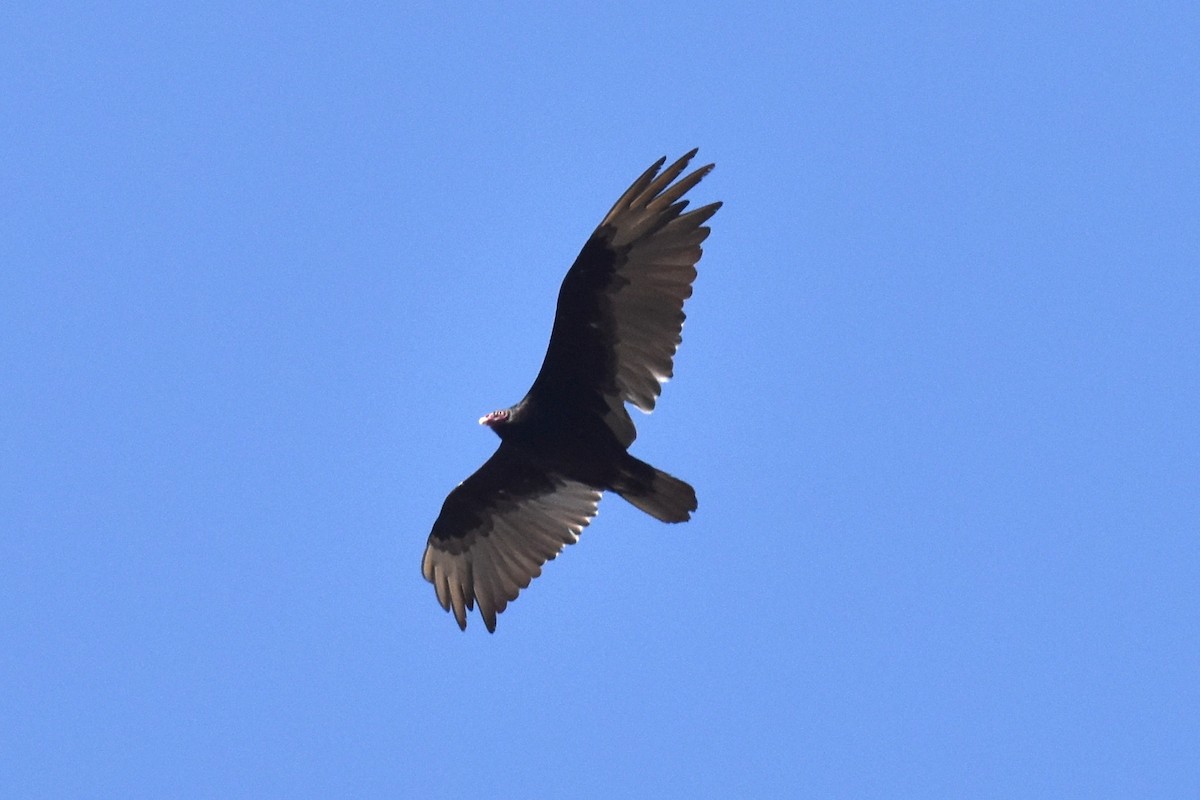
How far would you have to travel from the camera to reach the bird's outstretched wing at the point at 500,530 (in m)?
12.6

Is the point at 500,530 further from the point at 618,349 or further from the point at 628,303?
the point at 628,303

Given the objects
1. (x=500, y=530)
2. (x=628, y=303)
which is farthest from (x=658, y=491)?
(x=500, y=530)

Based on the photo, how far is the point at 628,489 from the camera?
11.8m

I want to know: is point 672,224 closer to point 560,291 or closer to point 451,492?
point 560,291

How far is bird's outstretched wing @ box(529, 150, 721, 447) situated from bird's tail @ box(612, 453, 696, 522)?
250 mm

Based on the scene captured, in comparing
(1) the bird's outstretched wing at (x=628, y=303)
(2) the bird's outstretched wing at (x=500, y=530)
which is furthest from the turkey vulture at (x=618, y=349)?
(2) the bird's outstretched wing at (x=500, y=530)

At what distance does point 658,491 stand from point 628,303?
1.31 m

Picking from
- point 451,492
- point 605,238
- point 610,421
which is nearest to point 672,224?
point 605,238

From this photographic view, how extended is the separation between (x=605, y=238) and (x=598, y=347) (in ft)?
2.50

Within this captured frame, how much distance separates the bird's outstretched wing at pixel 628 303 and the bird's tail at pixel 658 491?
0.25m

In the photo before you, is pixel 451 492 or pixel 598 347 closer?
pixel 598 347

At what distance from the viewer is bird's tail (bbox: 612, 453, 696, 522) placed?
37.9ft

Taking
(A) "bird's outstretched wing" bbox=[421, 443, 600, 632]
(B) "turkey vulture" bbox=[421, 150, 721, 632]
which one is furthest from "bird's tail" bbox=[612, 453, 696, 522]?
(A) "bird's outstretched wing" bbox=[421, 443, 600, 632]

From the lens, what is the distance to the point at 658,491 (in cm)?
1161
